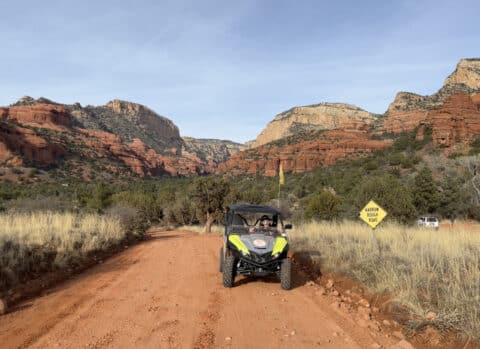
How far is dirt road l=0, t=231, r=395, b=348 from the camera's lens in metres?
4.85

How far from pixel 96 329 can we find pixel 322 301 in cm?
421

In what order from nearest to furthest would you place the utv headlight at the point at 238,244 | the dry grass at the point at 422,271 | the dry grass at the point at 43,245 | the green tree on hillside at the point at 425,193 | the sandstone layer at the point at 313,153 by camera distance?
the dry grass at the point at 422,271 < the dry grass at the point at 43,245 < the utv headlight at the point at 238,244 < the green tree on hillside at the point at 425,193 < the sandstone layer at the point at 313,153

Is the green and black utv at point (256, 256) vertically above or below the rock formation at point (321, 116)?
below

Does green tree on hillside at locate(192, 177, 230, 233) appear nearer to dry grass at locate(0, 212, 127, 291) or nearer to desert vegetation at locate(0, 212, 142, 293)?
desert vegetation at locate(0, 212, 142, 293)

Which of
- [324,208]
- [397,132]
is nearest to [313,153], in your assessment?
[397,132]

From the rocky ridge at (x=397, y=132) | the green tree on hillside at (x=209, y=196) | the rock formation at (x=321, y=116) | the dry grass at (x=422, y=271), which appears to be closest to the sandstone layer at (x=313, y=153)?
the rocky ridge at (x=397, y=132)

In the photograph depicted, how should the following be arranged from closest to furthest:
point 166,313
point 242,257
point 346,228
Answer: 1. point 166,313
2. point 242,257
3. point 346,228

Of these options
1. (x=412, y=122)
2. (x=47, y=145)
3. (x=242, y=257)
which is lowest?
(x=242, y=257)

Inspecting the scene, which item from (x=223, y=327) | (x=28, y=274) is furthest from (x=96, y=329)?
(x=28, y=274)

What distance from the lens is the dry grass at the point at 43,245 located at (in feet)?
26.1

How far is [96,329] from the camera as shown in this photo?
514 cm

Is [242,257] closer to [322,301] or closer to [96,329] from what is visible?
[322,301]

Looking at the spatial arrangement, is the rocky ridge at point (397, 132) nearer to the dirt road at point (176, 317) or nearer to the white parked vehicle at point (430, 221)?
the white parked vehicle at point (430, 221)

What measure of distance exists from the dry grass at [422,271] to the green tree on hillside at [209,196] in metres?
16.7
